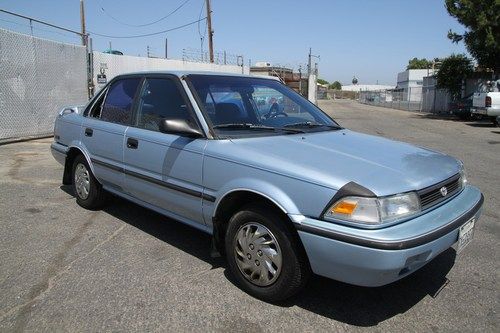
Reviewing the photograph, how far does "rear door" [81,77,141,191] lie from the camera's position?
4.46 metres

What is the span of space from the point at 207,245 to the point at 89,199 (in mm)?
1741

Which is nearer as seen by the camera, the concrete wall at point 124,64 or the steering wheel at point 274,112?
the steering wheel at point 274,112

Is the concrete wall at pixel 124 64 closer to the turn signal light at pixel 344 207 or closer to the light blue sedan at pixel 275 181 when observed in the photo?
the light blue sedan at pixel 275 181

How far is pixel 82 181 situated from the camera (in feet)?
17.2

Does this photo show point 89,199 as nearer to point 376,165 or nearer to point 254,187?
point 254,187

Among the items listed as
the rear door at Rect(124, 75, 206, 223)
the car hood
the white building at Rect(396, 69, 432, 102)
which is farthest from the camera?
the white building at Rect(396, 69, 432, 102)

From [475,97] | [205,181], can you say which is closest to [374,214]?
[205,181]

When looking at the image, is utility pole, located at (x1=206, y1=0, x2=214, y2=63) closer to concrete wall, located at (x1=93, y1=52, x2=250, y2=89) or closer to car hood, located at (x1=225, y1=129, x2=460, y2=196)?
concrete wall, located at (x1=93, y1=52, x2=250, y2=89)

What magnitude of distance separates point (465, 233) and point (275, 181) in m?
1.41

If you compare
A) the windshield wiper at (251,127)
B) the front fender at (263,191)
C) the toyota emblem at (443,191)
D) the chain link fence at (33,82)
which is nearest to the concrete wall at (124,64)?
the chain link fence at (33,82)

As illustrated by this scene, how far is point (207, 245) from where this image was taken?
4277mm

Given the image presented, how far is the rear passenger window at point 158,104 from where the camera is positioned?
3920mm

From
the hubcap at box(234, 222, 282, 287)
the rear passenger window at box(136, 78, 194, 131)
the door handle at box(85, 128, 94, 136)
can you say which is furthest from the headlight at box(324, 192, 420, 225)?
the door handle at box(85, 128, 94, 136)

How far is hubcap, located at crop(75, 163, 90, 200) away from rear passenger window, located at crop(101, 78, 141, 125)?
72cm
